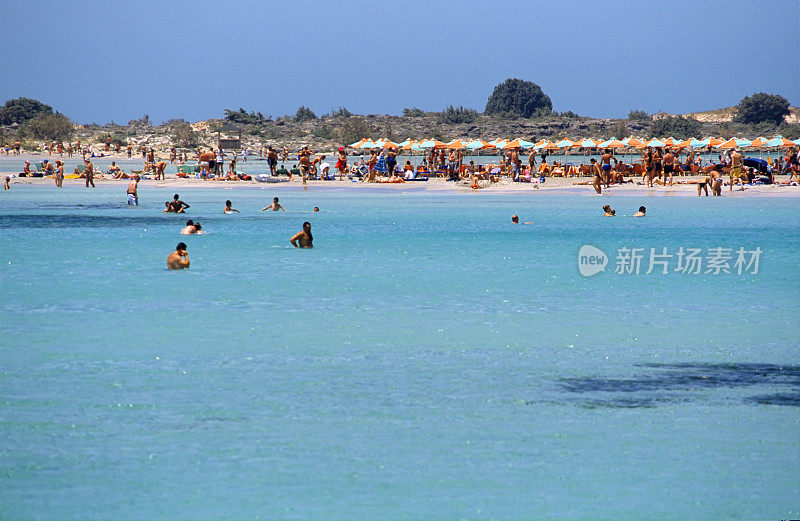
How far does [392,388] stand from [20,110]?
479 ft

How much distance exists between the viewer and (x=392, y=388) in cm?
1105

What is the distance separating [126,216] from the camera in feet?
106

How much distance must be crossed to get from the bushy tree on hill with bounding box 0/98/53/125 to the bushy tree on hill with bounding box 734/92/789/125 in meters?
100

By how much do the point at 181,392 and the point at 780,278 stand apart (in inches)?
513

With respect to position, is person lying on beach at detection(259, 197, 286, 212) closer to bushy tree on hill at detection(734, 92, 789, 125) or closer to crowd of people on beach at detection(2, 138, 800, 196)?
crowd of people on beach at detection(2, 138, 800, 196)

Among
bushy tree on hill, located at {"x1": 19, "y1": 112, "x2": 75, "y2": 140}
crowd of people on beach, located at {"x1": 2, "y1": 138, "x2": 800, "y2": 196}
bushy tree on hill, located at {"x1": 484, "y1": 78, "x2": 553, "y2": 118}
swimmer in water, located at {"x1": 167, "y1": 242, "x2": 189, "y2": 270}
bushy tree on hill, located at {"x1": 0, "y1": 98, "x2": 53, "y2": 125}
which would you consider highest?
bushy tree on hill, located at {"x1": 484, "y1": 78, "x2": 553, "y2": 118}

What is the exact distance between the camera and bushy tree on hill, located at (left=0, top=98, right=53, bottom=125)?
144 metres

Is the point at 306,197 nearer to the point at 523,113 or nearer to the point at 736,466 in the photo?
the point at 736,466

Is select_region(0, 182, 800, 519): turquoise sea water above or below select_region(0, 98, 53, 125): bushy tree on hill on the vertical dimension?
below

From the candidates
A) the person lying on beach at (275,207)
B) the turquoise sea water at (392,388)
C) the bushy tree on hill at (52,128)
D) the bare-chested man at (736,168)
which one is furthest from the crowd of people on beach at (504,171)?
the bushy tree on hill at (52,128)

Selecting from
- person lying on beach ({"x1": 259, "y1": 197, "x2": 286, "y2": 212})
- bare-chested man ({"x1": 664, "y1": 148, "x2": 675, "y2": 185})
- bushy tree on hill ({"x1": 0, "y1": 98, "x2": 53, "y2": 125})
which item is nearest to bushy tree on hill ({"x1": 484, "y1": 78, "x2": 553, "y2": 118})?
bushy tree on hill ({"x1": 0, "y1": 98, "x2": 53, "y2": 125})

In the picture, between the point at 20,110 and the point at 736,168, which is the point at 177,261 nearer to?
the point at 736,168

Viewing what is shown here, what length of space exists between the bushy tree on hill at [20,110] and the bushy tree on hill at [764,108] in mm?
100196

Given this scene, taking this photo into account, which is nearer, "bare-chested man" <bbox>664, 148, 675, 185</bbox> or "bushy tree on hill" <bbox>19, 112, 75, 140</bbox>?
"bare-chested man" <bbox>664, 148, 675, 185</bbox>
